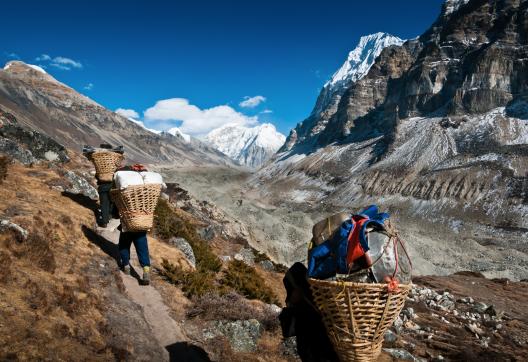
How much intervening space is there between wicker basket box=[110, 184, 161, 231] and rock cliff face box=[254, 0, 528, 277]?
1685 inches

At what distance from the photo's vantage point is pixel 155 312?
25.3 ft

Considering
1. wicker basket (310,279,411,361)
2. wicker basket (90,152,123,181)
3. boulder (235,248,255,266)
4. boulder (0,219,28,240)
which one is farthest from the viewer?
boulder (235,248,255,266)

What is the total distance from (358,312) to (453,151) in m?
118

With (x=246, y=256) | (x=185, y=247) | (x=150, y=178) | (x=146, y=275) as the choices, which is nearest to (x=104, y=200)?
(x=185, y=247)

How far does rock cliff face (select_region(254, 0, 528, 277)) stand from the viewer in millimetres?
79950

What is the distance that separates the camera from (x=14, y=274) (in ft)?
20.0

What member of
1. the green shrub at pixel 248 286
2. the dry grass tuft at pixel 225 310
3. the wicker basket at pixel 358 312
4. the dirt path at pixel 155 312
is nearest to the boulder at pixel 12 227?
the dirt path at pixel 155 312

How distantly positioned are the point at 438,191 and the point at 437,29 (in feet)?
425

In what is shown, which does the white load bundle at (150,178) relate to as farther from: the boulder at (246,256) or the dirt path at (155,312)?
the boulder at (246,256)

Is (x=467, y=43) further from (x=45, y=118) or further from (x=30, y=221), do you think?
(x=45, y=118)

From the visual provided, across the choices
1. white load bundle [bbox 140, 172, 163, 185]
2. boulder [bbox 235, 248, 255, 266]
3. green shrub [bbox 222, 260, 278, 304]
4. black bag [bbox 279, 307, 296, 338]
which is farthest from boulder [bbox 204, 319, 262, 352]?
boulder [bbox 235, 248, 255, 266]

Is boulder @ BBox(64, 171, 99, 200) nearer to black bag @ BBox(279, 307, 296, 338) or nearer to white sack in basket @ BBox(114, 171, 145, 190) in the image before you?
white sack in basket @ BBox(114, 171, 145, 190)

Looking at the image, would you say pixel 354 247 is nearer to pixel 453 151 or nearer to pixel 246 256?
pixel 246 256

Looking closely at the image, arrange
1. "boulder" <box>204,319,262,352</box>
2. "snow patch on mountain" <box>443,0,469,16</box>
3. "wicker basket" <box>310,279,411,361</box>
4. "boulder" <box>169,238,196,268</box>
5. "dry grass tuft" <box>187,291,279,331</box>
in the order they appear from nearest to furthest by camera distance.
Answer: "wicker basket" <box>310,279,411,361</box> < "boulder" <box>204,319,262,352</box> < "dry grass tuft" <box>187,291,279,331</box> < "boulder" <box>169,238,196,268</box> < "snow patch on mountain" <box>443,0,469,16</box>
